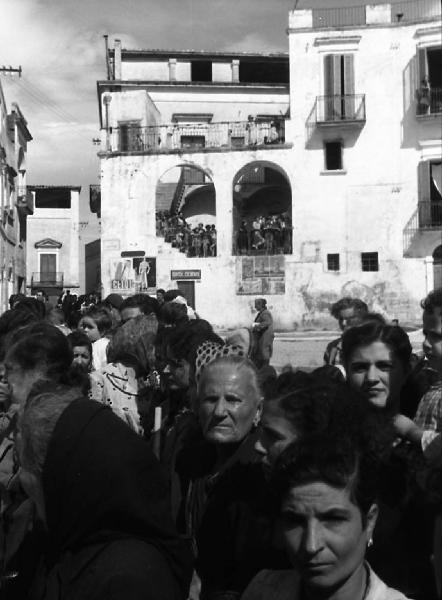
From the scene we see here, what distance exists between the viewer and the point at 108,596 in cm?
218

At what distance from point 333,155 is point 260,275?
19.0 ft

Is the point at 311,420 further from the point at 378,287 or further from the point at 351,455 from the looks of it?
the point at 378,287

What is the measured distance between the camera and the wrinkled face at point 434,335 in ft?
14.4

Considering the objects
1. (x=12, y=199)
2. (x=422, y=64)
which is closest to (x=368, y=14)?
(x=422, y=64)

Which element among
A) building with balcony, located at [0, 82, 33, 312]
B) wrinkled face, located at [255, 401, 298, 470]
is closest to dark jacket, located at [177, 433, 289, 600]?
wrinkled face, located at [255, 401, 298, 470]

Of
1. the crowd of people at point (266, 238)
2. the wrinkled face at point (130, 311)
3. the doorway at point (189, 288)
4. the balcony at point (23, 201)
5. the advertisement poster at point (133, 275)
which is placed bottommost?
the wrinkled face at point (130, 311)

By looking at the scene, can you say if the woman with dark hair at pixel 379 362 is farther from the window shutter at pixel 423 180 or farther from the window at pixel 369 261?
the window shutter at pixel 423 180

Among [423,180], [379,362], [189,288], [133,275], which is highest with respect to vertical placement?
[423,180]

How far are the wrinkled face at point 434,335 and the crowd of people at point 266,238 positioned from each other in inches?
1096

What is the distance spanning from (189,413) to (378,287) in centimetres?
2803

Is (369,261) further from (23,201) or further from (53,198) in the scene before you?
(53,198)

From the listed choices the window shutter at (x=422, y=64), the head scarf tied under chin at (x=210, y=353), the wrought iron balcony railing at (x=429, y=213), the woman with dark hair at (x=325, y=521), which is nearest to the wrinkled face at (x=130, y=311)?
the head scarf tied under chin at (x=210, y=353)

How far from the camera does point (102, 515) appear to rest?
224cm

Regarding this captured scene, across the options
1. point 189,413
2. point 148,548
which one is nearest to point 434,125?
point 189,413
